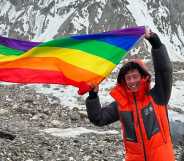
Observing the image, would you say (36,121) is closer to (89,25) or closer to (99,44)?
(99,44)

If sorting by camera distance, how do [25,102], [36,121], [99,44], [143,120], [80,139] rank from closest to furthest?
[143,120]
[99,44]
[80,139]
[36,121]
[25,102]

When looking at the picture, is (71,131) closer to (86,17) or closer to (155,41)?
(155,41)

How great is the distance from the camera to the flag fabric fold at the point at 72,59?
24.0ft

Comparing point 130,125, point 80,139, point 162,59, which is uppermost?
point 162,59

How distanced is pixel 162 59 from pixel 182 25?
410 ft

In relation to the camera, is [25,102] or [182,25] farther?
[182,25]

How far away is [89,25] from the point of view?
374 ft

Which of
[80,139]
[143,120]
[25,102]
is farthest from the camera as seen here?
[25,102]

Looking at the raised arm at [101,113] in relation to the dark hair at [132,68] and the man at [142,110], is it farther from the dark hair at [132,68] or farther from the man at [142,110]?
the dark hair at [132,68]

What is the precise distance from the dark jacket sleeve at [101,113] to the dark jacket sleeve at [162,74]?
0.46 m

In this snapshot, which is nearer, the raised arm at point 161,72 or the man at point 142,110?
the man at point 142,110

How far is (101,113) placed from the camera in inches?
236

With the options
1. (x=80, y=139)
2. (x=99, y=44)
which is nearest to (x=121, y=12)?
(x=80, y=139)

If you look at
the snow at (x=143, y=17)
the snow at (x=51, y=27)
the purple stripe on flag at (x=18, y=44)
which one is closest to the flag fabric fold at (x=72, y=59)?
the purple stripe on flag at (x=18, y=44)
